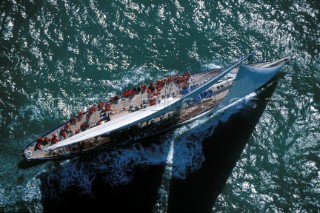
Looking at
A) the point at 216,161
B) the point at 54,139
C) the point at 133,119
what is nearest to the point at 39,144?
the point at 54,139

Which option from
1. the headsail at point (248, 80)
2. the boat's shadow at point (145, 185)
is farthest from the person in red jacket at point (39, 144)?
the headsail at point (248, 80)

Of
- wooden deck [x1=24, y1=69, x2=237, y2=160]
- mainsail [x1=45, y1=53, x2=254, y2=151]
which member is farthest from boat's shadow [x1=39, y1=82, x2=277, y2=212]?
mainsail [x1=45, y1=53, x2=254, y2=151]

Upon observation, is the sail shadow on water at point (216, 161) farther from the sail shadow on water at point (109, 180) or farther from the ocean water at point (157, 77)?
the sail shadow on water at point (109, 180)

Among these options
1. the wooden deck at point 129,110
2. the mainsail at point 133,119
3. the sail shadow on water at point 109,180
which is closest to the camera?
the mainsail at point 133,119

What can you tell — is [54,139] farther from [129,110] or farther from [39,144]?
[129,110]

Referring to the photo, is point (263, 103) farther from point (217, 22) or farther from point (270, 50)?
point (217, 22)

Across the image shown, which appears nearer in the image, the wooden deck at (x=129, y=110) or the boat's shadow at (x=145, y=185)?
the boat's shadow at (x=145, y=185)
